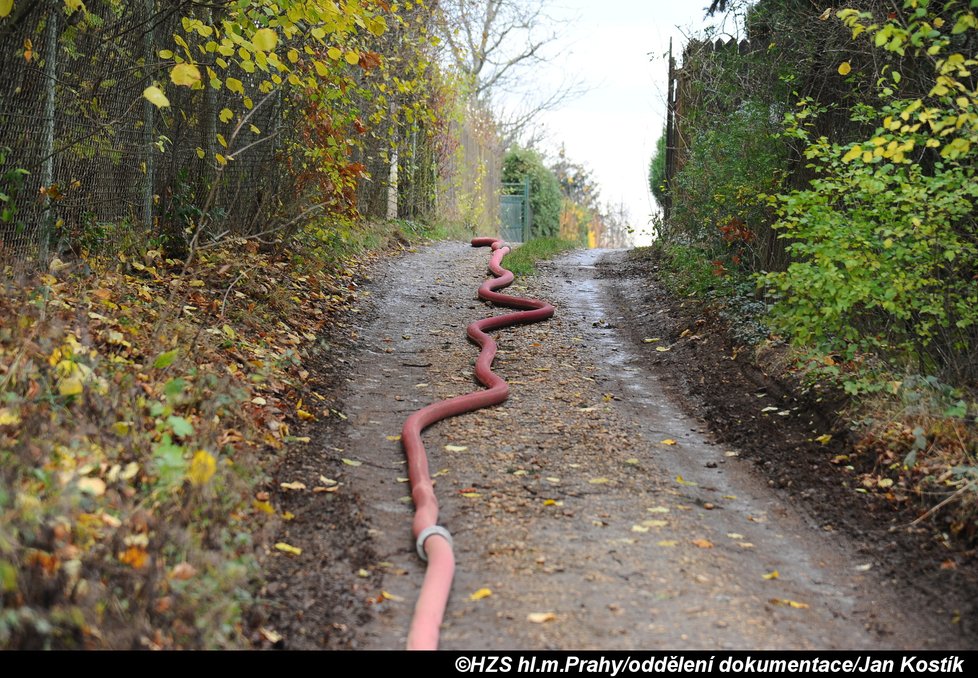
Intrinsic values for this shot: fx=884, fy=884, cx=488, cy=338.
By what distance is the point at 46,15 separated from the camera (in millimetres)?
6125

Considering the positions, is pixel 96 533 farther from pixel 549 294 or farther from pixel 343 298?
pixel 549 294

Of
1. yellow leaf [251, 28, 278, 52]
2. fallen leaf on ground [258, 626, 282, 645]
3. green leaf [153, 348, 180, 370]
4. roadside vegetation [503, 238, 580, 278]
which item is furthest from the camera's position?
roadside vegetation [503, 238, 580, 278]

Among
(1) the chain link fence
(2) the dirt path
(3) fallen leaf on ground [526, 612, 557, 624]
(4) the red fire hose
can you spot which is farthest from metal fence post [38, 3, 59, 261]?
(3) fallen leaf on ground [526, 612, 557, 624]

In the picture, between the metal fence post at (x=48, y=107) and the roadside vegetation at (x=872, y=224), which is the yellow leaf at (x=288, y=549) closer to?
the roadside vegetation at (x=872, y=224)

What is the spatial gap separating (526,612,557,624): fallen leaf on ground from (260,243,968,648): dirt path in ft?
0.09

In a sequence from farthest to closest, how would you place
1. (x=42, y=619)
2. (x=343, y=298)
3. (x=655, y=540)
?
(x=343, y=298)
(x=655, y=540)
(x=42, y=619)

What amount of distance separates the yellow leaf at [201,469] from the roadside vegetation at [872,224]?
336 cm

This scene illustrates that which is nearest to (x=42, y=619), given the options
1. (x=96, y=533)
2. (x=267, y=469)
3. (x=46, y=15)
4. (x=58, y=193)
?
(x=96, y=533)

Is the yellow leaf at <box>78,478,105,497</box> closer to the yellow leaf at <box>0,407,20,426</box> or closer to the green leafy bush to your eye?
the yellow leaf at <box>0,407,20,426</box>

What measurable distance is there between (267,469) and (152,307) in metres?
1.98

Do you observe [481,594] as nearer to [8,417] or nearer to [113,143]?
[8,417]

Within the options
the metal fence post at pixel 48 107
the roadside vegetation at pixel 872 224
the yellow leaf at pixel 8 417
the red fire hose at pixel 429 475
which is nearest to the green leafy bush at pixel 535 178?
the roadside vegetation at pixel 872 224

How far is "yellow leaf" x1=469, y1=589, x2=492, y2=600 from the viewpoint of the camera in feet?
12.1

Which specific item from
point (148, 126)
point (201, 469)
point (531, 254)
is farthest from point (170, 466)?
point (531, 254)
